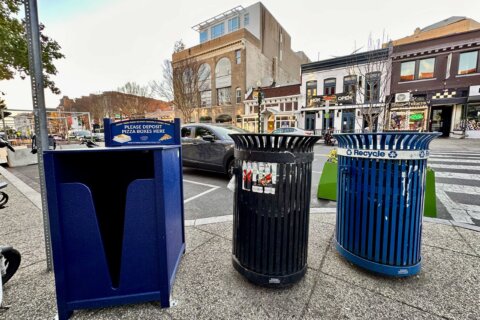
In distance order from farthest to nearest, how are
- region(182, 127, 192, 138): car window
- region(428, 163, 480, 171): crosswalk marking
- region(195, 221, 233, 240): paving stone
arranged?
region(428, 163, 480, 171): crosswalk marking, region(182, 127, 192, 138): car window, region(195, 221, 233, 240): paving stone

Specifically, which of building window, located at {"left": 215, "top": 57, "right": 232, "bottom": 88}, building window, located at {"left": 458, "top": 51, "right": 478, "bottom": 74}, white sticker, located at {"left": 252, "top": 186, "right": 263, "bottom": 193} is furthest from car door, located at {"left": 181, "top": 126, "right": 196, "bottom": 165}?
building window, located at {"left": 215, "top": 57, "right": 232, "bottom": 88}

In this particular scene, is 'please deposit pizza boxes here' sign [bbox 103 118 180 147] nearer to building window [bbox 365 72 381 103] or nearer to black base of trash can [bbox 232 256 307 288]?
black base of trash can [bbox 232 256 307 288]

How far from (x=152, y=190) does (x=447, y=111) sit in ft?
86.0

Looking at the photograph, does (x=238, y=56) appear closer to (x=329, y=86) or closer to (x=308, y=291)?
(x=329, y=86)

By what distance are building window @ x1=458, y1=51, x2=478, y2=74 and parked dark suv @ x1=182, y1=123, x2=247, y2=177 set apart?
2277cm

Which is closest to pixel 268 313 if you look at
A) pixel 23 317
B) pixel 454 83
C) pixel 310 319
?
pixel 310 319

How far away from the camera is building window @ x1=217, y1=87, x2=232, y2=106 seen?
32.8 meters

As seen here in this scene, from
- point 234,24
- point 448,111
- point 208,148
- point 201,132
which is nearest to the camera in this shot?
point 208,148

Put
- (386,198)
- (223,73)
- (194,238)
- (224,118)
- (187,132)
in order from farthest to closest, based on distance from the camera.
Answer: (223,73), (224,118), (187,132), (194,238), (386,198)

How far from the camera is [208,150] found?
6.74 metres

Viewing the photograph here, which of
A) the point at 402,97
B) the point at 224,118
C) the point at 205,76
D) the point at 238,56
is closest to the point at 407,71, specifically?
the point at 402,97

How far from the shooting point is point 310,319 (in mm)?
1723

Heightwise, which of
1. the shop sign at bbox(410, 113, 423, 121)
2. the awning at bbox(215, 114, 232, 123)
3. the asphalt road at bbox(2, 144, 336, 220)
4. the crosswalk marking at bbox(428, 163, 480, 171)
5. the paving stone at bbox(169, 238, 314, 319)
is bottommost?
the asphalt road at bbox(2, 144, 336, 220)

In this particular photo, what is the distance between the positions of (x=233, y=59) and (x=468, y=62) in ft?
79.7
